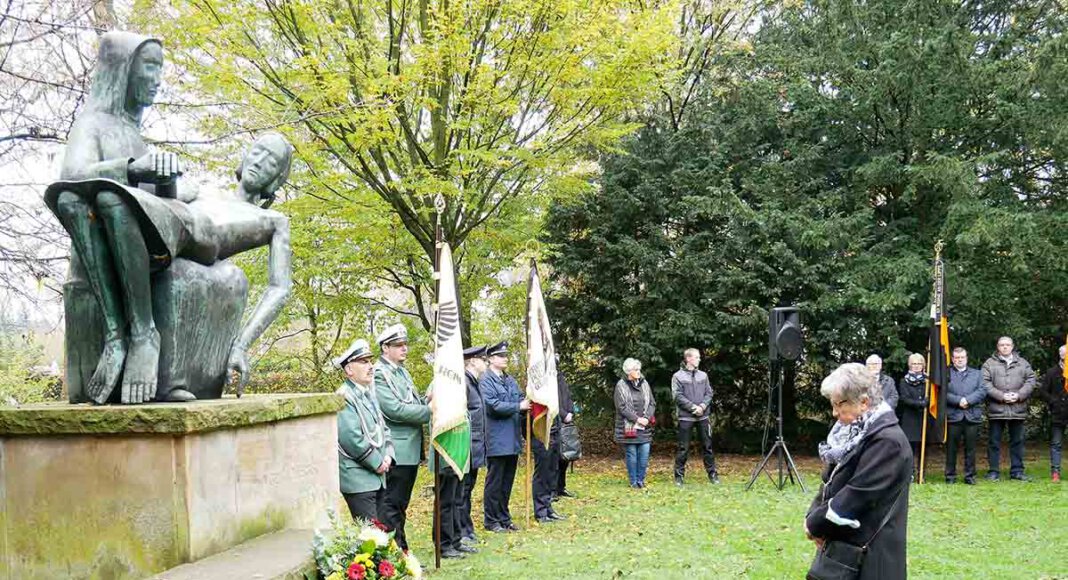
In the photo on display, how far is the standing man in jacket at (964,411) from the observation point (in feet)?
40.7

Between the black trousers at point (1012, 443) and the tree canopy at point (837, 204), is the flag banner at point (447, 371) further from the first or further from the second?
the black trousers at point (1012, 443)

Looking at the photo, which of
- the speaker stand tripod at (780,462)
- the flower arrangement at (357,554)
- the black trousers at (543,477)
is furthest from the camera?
the speaker stand tripod at (780,462)

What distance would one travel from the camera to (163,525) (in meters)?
3.11

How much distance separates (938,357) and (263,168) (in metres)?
10.5

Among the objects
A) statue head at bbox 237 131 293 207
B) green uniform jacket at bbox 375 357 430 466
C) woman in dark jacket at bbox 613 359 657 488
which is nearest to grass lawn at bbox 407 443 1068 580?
woman in dark jacket at bbox 613 359 657 488

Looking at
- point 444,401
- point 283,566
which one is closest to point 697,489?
point 444,401

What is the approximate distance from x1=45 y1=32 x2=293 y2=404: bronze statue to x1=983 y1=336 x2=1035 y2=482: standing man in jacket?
445 inches

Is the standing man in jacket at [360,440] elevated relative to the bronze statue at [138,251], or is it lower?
lower


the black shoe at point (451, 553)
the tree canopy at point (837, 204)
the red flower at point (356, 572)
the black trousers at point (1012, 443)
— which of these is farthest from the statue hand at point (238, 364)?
the black trousers at point (1012, 443)

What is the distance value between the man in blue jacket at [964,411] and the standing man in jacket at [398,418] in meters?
8.24

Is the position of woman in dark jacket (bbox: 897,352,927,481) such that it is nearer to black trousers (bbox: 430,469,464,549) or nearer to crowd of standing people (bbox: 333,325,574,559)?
crowd of standing people (bbox: 333,325,574,559)

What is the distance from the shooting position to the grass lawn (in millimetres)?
7355

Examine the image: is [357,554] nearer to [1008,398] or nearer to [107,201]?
[107,201]

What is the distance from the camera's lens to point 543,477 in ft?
34.0
